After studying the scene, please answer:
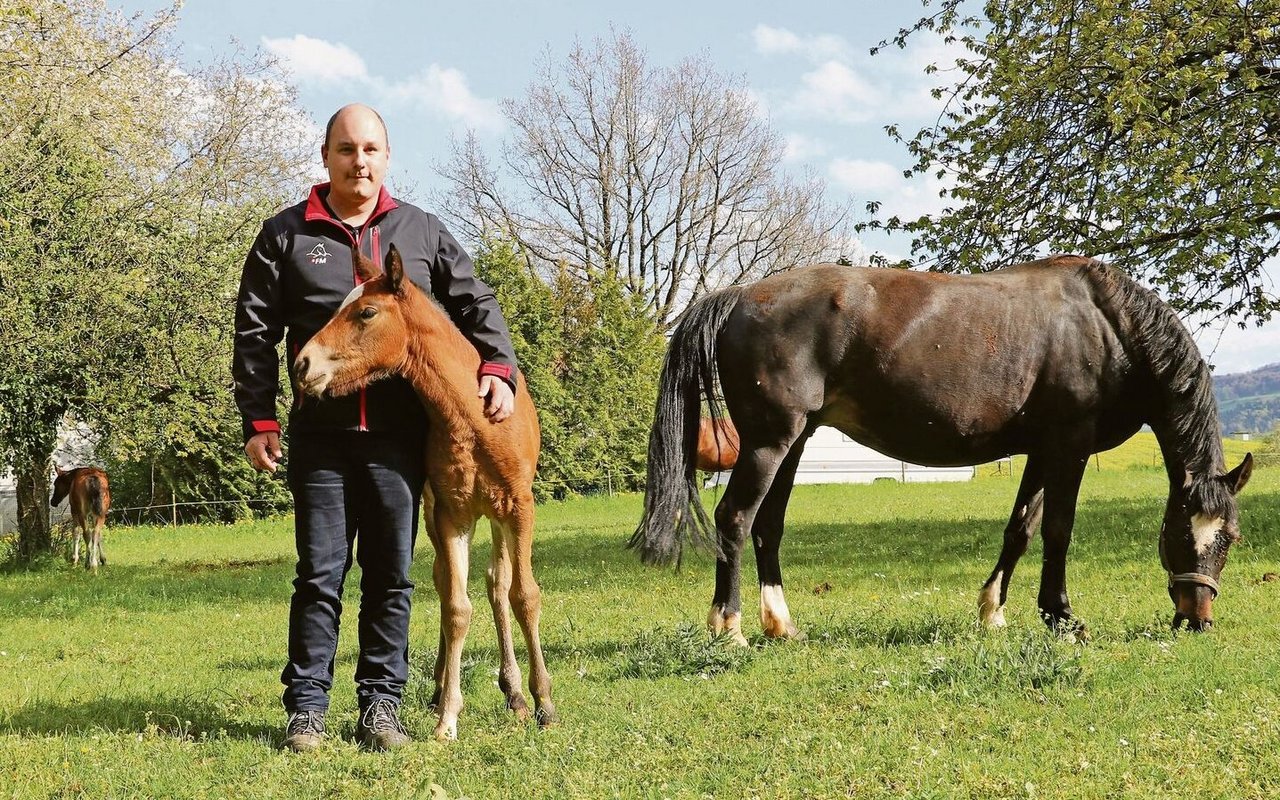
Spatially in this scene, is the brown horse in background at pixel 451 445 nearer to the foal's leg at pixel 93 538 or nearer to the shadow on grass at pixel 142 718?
the shadow on grass at pixel 142 718

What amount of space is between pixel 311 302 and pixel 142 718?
2.39 metres

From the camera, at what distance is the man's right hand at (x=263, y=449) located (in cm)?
439

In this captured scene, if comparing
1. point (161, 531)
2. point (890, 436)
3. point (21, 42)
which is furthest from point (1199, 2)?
point (161, 531)

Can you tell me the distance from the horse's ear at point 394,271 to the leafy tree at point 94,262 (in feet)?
33.9

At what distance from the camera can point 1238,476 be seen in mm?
6191

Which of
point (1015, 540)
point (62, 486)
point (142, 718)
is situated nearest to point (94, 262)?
point (62, 486)

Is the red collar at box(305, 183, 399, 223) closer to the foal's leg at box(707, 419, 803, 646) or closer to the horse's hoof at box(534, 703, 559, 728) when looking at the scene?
the horse's hoof at box(534, 703, 559, 728)

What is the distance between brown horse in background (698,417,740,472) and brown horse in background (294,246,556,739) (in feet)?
5.26

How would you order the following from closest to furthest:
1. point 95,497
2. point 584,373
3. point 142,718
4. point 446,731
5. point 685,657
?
point 446,731 < point 142,718 < point 685,657 < point 95,497 < point 584,373

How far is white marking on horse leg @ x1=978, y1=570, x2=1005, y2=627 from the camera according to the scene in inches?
262

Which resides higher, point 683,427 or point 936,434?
point 683,427

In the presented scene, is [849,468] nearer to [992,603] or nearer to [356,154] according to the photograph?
[992,603]

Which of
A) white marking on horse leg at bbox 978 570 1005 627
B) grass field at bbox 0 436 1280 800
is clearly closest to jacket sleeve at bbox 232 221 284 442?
grass field at bbox 0 436 1280 800

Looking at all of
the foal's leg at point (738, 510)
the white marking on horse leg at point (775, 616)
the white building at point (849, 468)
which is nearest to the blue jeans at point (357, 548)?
the foal's leg at point (738, 510)
